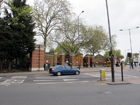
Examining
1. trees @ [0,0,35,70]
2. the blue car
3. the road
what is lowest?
the road

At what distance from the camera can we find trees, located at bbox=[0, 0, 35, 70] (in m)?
19.2

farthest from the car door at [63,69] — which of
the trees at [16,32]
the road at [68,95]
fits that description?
the road at [68,95]

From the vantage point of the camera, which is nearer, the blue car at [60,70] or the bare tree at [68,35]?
the blue car at [60,70]

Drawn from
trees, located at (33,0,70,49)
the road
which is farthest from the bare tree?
the road

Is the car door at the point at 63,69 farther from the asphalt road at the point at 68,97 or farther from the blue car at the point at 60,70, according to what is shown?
the asphalt road at the point at 68,97

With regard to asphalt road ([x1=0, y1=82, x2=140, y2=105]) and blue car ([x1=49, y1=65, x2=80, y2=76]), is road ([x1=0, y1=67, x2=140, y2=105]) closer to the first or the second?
asphalt road ([x1=0, y1=82, x2=140, y2=105])

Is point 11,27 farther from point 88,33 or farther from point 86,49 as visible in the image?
point 86,49

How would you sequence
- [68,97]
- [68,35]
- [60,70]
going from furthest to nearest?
[68,35], [60,70], [68,97]

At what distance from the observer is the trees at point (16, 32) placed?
19197mm

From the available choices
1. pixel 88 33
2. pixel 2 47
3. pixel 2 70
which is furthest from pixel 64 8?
pixel 2 70

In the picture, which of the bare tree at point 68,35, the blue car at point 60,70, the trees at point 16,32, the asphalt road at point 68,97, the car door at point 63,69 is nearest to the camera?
the asphalt road at point 68,97

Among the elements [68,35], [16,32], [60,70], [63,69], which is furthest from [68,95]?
[68,35]

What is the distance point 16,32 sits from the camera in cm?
1962

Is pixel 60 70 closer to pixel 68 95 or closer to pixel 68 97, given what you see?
pixel 68 95
